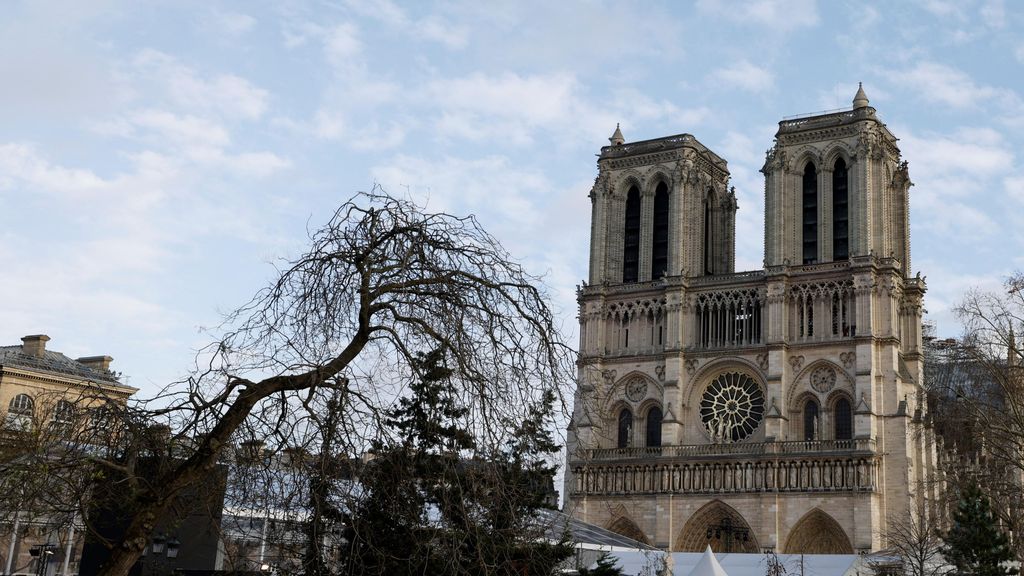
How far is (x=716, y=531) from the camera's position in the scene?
5184 centimetres

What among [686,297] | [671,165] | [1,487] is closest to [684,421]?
[686,297]

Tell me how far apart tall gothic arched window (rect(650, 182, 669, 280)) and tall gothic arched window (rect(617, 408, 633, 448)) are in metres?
6.45

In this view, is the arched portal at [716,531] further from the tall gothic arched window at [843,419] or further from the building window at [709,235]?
the building window at [709,235]

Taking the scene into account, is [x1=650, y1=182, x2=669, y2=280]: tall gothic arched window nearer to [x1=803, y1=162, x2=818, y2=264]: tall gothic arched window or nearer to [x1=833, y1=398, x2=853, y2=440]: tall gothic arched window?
[x1=803, y1=162, x2=818, y2=264]: tall gothic arched window

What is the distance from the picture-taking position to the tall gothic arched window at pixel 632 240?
57719 mm

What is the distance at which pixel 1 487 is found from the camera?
1176 centimetres

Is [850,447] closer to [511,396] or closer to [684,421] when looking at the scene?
[684,421]

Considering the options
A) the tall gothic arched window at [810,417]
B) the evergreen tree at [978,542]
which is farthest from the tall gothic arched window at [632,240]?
the evergreen tree at [978,542]

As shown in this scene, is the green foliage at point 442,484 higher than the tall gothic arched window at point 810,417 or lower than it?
lower

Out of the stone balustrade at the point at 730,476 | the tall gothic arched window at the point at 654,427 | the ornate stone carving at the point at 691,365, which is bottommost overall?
the stone balustrade at the point at 730,476

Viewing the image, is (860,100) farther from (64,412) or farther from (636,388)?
(64,412)

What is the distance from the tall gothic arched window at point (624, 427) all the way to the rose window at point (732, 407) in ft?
11.2

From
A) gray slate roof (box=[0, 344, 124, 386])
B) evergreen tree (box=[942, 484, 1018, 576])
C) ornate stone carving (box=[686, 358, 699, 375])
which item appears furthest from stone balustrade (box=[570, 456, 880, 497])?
gray slate roof (box=[0, 344, 124, 386])

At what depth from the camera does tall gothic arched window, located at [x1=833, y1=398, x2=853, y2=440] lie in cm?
5125
